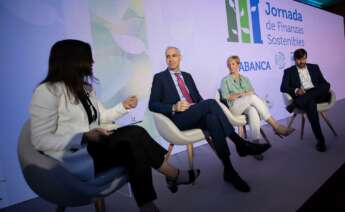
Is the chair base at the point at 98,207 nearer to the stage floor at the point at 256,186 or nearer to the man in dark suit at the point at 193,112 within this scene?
the stage floor at the point at 256,186

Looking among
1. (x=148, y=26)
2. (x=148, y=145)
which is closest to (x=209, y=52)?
(x=148, y=26)

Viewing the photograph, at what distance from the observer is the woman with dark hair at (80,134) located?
4.59 feet

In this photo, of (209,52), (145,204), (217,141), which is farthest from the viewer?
(209,52)

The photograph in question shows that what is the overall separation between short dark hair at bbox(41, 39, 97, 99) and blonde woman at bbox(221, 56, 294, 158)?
2072 millimetres

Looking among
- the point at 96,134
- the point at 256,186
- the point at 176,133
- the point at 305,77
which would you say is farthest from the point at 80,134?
the point at 305,77

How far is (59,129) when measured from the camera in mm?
1501

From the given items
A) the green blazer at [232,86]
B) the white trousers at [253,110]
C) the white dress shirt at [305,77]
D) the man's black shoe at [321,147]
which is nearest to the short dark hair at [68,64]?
the white trousers at [253,110]

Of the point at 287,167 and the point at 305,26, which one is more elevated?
the point at 305,26

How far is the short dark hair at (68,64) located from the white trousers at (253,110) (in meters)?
2.07

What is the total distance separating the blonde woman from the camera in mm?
2895

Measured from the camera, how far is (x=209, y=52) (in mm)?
4312

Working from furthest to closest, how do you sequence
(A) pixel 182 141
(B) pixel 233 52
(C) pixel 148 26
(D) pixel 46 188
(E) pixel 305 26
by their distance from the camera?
(E) pixel 305 26, (B) pixel 233 52, (C) pixel 148 26, (A) pixel 182 141, (D) pixel 46 188

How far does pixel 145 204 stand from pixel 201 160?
1.88 m

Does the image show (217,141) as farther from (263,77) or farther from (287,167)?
(263,77)
